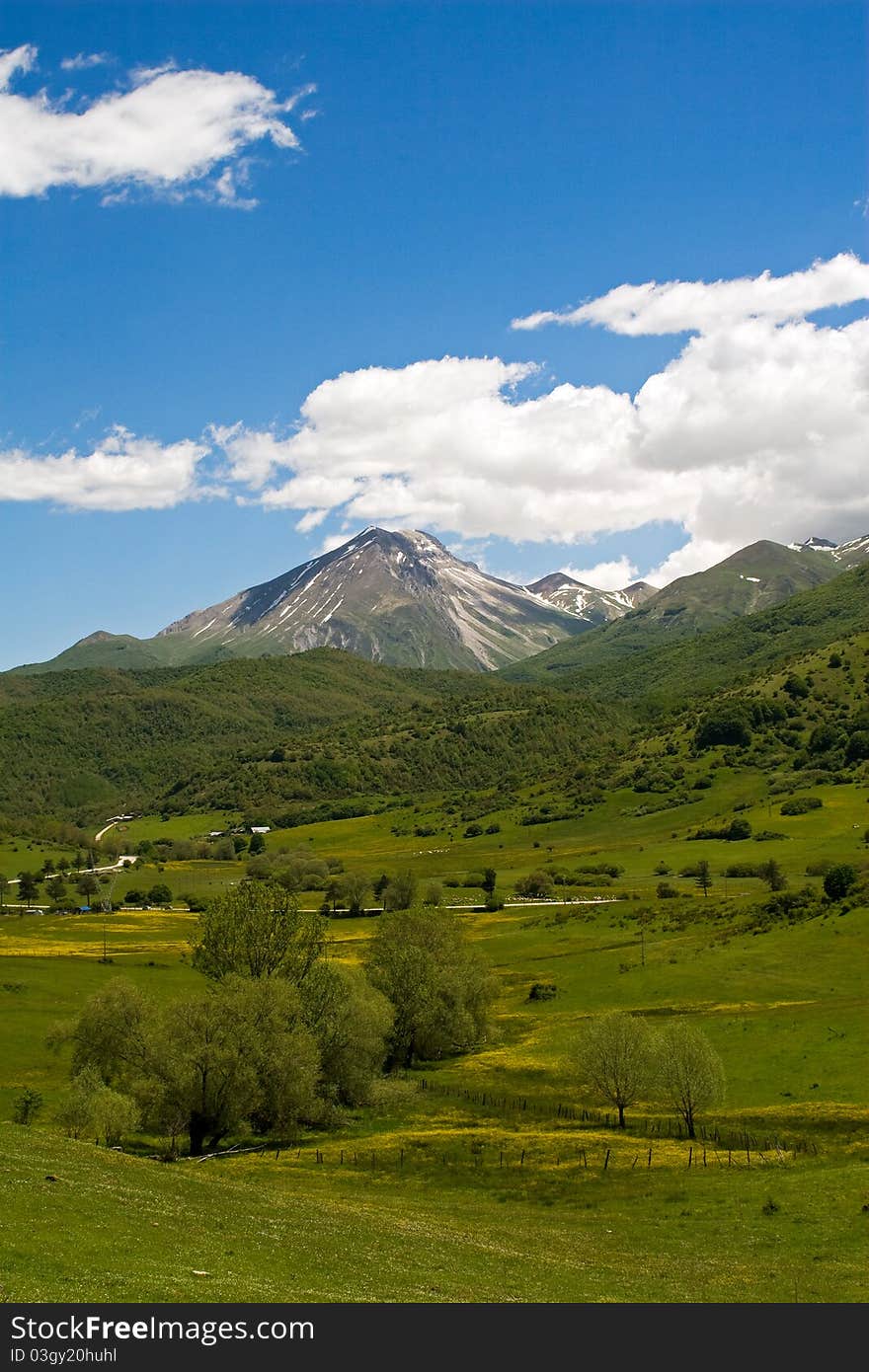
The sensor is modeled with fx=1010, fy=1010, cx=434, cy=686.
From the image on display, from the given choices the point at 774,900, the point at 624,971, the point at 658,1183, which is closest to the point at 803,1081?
the point at 658,1183

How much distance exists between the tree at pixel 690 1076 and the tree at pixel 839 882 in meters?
76.6

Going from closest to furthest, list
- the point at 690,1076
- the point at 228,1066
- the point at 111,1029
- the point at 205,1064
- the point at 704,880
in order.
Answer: the point at 205,1064 → the point at 228,1066 → the point at 690,1076 → the point at 111,1029 → the point at 704,880

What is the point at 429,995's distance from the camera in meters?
101

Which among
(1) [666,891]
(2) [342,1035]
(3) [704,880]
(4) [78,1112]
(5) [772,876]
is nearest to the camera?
(4) [78,1112]

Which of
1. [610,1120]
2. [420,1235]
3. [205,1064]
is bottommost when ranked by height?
[610,1120]

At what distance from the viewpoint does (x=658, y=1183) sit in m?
Result: 55.8

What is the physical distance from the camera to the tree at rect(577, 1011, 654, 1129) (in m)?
75.2

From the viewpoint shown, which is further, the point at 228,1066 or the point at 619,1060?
the point at 619,1060

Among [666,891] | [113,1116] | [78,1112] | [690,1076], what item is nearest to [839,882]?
[666,891]

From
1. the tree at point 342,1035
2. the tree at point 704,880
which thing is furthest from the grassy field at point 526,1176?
the tree at point 704,880

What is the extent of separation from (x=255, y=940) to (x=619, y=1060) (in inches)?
1348

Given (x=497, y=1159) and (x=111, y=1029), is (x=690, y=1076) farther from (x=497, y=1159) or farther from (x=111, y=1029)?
(x=111, y=1029)

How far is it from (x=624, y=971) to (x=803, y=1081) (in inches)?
1991
